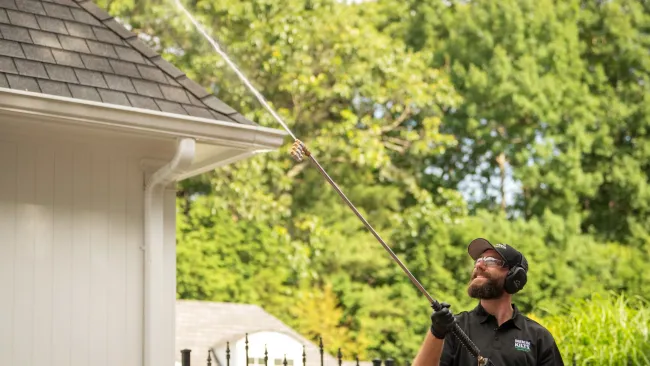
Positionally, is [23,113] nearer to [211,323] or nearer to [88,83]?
[88,83]

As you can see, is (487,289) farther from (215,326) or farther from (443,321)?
(215,326)

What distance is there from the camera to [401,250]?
24.9m

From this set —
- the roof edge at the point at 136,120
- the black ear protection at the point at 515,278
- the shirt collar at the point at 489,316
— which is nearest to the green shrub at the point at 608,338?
the roof edge at the point at 136,120

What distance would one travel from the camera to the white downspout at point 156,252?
6.41m

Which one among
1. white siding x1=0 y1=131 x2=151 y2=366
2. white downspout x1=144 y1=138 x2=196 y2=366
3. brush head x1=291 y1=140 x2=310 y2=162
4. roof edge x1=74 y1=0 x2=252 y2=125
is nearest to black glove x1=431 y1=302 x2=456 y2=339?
brush head x1=291 y1=140 x2=310 y2=162

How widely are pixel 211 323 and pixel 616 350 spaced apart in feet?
23.1

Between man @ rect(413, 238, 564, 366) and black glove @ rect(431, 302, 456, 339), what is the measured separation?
0.17 metres

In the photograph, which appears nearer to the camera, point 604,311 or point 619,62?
point 604,311

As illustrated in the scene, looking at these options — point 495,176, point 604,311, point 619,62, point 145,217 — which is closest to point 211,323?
point 604,311

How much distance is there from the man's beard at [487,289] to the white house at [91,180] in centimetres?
241

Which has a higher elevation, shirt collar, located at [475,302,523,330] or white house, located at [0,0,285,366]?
white house, located at [0,0,285,366]

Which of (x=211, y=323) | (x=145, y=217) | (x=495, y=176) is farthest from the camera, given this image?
(x=495, y=176)

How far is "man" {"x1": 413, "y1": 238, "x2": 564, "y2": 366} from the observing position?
4516mm

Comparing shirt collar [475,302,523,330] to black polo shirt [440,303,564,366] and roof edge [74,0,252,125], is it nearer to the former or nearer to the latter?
black polo shirt [440,303,564,366]
